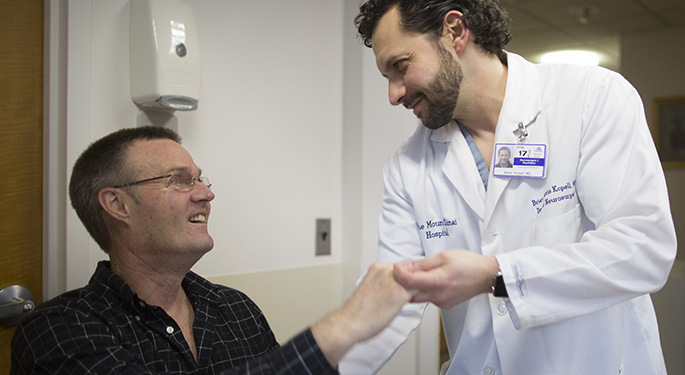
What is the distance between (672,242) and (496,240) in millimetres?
345

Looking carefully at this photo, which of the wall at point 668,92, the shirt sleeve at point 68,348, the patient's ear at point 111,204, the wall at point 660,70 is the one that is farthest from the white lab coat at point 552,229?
the wall at point 660,70

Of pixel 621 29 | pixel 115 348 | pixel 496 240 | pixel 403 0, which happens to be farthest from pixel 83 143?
pixel 621 29

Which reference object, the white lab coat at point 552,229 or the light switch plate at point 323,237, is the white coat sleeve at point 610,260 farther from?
the light switch plate at point 323,237

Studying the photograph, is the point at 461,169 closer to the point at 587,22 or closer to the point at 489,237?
the point at 489,237

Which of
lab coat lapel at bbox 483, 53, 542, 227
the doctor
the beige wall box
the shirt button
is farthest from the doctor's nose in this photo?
the beige wall box

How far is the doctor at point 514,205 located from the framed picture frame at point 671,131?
2067 millimetres

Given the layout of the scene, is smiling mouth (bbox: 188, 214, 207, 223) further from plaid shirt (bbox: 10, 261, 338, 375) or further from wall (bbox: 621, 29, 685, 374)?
wall (bbox: 621, 29, 685, 374)

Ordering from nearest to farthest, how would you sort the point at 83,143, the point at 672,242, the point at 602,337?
the point at 672,242, the point at 602,337, the point at 83,143

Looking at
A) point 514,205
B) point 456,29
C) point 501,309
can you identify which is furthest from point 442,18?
point 501,309

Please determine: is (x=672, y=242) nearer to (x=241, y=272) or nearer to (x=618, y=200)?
(x=618, y=200)

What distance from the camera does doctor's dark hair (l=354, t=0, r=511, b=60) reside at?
4.24 ft

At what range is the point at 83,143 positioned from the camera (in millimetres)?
1500

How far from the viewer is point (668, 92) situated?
306cm

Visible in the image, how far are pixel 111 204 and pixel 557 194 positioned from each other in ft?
3.47
